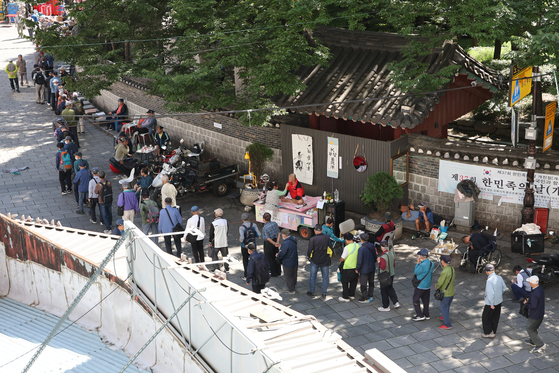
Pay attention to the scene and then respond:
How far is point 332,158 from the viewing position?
1842cm

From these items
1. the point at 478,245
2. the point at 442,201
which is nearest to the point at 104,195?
the point at 442,201

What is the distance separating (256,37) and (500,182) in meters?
7.56

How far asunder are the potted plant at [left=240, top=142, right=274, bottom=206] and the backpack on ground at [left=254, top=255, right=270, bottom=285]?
599 cm

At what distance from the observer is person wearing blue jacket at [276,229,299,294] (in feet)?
45.1

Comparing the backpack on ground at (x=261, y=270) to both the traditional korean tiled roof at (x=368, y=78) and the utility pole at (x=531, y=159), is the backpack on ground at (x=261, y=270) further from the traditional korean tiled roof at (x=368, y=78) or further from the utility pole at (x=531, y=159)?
the utility pole at (x=531, y=159)

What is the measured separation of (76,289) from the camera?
10.6 meters

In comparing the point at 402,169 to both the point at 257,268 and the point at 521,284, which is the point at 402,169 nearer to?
the point at 521,284

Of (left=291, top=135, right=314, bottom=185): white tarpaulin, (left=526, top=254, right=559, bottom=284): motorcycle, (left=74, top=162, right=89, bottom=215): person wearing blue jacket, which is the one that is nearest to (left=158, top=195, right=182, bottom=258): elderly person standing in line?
(left=74, top=162, right=89, bottom=215): person wearing blue jacket

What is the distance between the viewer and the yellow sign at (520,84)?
1491 cm

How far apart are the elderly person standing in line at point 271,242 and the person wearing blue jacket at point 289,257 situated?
1.33 ft

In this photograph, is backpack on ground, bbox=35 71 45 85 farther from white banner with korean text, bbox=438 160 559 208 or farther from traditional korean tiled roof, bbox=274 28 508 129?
white banner with korean text, bbox=438 160 559 208

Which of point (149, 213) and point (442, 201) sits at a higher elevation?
point (149, 213)

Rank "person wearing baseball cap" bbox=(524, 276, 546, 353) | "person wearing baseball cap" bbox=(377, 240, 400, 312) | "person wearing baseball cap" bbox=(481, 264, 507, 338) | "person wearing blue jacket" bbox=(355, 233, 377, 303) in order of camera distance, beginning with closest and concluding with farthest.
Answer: "person wearing baseball cap" bbox=(524, 276, 546, 353) < "person wearing baseball cap" bbox=(481, 264, 507, 338) < "person wearing baseball cap" bbox=(377, 240, 400, 312) < "person wearing blue jacket" bbox=(355, 233, 377, 303)

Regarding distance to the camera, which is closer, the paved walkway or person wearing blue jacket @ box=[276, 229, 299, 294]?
the paved walkway
